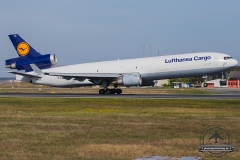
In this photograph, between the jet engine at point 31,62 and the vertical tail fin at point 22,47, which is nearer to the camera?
the jet engine at point 31,62

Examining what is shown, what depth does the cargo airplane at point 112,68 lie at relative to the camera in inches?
2042

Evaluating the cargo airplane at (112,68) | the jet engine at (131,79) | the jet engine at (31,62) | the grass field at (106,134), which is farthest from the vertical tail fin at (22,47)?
the grass field at (106,134)

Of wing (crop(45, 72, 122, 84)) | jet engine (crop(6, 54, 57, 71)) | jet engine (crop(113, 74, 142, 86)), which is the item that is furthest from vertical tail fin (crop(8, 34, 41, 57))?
jet engine (crop(113, 74, 142, 86))

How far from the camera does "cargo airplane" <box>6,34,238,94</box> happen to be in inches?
2042

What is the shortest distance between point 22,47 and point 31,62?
213cm

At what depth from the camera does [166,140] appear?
710 inches

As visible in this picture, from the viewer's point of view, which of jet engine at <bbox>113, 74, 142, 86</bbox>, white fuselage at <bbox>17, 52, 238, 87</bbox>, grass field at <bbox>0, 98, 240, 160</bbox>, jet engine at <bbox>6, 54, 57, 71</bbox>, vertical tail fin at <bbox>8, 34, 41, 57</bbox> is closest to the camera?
grass field at <bbox>0, 98, 240, 160</bbox>

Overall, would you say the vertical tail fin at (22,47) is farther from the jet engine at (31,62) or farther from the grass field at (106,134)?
the grass field at (106,134)

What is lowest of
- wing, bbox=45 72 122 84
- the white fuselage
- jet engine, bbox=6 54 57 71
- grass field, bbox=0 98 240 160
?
grass field, bbox=0 98 240 160

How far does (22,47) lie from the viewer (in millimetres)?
58844

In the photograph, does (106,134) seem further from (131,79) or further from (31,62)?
(31,62)

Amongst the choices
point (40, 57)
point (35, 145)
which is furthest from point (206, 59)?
point (35, 145)

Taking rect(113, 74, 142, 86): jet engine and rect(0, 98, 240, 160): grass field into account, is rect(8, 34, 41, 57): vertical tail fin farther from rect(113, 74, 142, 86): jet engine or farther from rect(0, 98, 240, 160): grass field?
rect(0, 98, 240, 160): grass field

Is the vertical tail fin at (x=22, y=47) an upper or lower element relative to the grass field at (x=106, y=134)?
upper
